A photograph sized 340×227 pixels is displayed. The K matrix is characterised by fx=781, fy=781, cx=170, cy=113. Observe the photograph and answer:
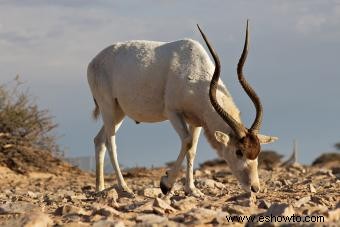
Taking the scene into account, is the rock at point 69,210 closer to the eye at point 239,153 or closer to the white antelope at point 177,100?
the white antelope at point 177,100

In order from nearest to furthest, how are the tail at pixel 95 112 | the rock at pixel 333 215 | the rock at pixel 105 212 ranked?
the rock at pixel 333 215, the rock at pixel 105 212, the tail at pixel 95 112

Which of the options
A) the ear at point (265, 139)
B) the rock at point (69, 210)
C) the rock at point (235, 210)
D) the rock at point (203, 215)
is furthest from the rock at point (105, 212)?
the ear at point (265, 139)

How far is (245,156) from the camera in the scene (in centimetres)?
1038

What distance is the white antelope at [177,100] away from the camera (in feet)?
34.5

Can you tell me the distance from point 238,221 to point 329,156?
95.9 ft

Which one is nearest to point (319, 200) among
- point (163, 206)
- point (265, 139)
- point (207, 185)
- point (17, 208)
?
point (163, 206)

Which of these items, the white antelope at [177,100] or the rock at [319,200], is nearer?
the rock at [319,200]

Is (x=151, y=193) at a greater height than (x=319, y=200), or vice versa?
(x=319, y=200)

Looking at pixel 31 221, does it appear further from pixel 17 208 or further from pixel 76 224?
pixel 17 208

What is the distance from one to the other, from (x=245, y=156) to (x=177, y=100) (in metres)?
1.44

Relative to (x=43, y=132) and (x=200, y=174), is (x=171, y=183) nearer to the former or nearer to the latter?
(x=200, y=174)

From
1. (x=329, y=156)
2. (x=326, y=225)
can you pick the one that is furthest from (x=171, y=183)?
(x=329, y=156)

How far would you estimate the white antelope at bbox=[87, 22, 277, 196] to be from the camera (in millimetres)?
10508

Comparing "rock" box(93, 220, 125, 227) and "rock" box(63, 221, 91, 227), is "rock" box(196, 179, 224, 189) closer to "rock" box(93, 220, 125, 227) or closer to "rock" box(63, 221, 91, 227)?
"rock" box(63, 221, 91, 227)
